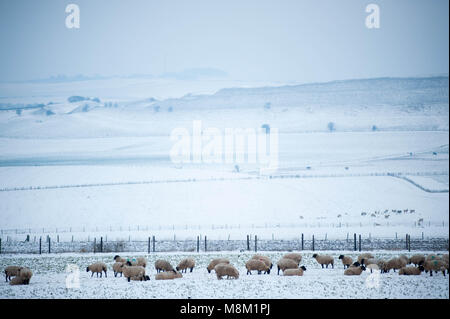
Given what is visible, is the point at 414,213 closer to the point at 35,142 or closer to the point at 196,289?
the point at 196,289

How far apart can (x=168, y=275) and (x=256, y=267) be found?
344 cm

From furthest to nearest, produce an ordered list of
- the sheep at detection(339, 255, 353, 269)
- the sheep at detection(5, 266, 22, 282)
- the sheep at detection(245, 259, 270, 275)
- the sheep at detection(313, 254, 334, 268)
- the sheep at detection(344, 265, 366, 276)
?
the sheep at detection(313, 254, 334, 268)
the sheep at detection(339, 255, 353, 269)
the sheep at detection(245, 259, 270, 275)
the sheep at detection(344, 265, 366, 276)
the sheep at detection(5, 266, 22, 282)

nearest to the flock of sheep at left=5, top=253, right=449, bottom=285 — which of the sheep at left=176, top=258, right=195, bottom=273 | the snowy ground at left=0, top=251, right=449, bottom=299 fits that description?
the sheep at left=176, top=258, right=195, bottom=273

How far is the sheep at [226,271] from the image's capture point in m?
20.5

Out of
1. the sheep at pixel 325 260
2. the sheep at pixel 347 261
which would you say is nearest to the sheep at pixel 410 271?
the sheep at pixel 347 261

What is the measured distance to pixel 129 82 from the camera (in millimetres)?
45938

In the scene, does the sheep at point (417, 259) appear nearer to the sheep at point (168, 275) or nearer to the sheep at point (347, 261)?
the sheep at point (347, 261)

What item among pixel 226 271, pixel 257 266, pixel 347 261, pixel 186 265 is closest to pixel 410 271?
pixel 347 261

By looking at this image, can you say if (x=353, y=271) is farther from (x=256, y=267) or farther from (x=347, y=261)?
(x=256, y=267)

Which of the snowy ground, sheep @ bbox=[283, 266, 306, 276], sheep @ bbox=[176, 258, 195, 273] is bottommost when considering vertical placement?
the snowy ground

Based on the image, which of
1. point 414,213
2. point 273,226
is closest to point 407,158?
point 414,213

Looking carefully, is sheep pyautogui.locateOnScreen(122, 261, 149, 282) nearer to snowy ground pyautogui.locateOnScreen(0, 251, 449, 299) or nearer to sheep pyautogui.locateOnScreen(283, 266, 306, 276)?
snowy ground pyautogui.locateOnScreen(0, 251, 449, 299)

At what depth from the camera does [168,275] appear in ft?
68.2

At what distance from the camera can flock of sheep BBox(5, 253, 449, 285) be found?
2055 cm
